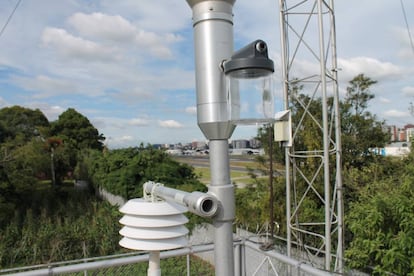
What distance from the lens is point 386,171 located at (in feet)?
25.3

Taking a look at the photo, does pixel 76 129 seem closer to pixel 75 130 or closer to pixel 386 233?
pixel 75 130

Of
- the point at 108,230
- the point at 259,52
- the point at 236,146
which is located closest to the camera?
the point at 259,52

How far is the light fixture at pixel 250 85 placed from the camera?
30.1 inches

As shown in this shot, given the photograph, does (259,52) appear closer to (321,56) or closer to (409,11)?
(321,56)

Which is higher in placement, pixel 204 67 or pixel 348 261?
pixel 204 67

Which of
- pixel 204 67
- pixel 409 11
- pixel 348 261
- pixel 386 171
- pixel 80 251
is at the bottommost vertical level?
pixel 80 251

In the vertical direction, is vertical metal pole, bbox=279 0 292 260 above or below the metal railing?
above

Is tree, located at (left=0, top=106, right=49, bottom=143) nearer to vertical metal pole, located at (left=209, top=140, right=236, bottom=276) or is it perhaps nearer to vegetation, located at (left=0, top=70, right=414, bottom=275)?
vegetation, located at (left=0, top=70, right=414, bottom=275)

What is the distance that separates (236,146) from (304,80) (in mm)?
4075

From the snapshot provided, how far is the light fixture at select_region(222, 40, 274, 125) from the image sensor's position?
2.51 ft

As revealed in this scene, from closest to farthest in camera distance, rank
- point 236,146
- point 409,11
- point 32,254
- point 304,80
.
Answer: point 236,146
point 304,80
point 409,11
point 32,254

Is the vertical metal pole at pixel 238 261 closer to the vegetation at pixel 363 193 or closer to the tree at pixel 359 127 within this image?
the vegetation at pixel 363 193

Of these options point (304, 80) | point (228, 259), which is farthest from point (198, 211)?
point (304, 80)

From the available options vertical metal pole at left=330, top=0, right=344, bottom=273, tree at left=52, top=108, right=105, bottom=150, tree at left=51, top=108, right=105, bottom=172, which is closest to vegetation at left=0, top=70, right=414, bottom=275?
vertical metal pole at left=330, top=0, right=344, bottom=273
